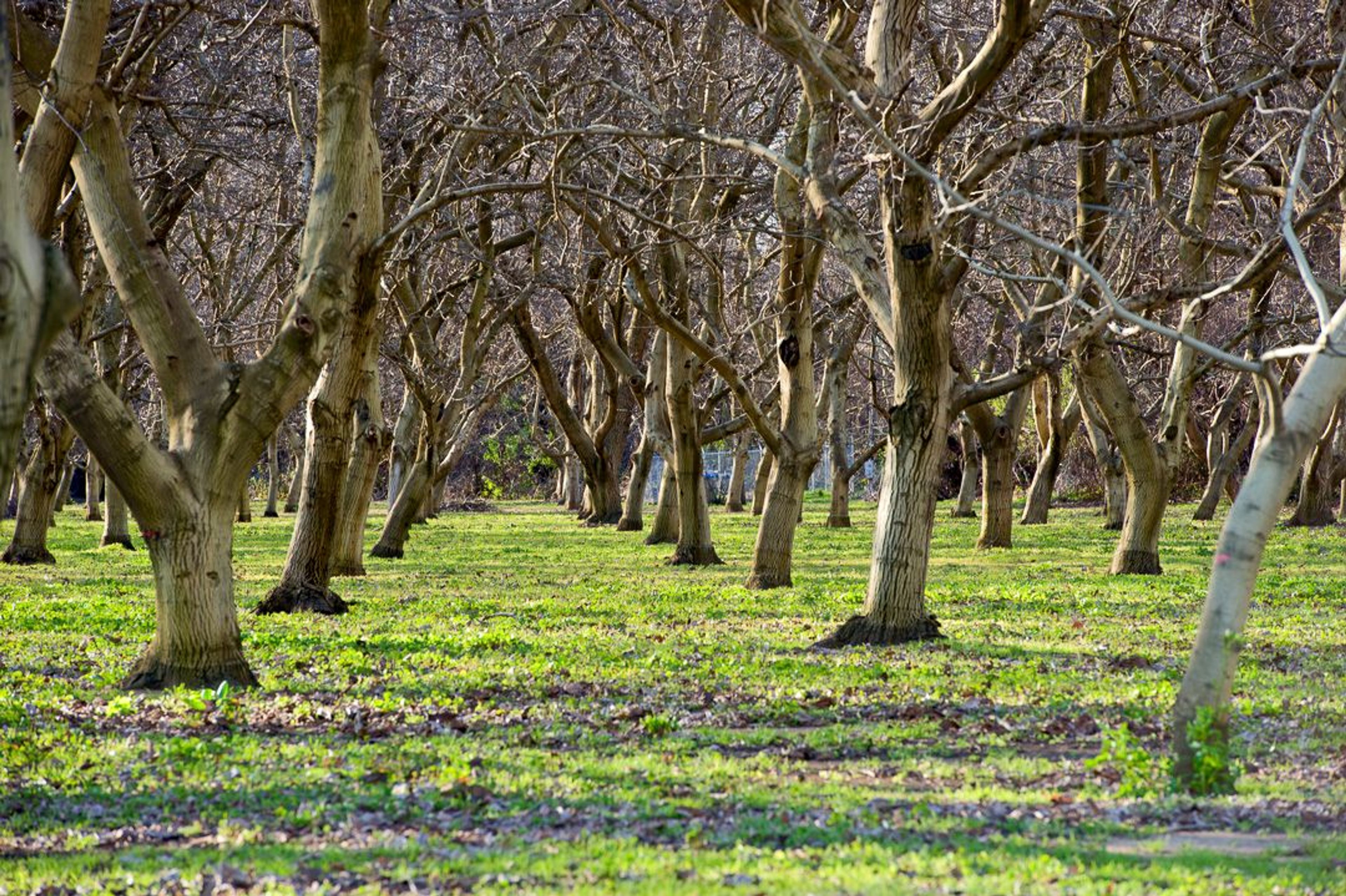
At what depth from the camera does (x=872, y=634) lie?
472 inches

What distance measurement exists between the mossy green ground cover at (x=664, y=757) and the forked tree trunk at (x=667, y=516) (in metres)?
12.5

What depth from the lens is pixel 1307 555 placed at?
23062 mm

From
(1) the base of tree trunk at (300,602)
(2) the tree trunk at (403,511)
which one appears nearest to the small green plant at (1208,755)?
(1) the base of tree trunk at (300,602)

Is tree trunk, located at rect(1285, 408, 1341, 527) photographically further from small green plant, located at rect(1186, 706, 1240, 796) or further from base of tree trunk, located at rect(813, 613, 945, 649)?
small green plant, located at rect(1186, 706, 1240, 796)

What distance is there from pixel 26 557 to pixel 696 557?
34.8 ft

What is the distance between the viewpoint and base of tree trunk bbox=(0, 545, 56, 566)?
23.0m

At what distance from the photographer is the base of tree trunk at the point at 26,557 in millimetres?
22969

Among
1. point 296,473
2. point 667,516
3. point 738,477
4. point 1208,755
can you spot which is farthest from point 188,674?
point 296,473

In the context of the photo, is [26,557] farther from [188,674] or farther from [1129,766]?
[1129,766]

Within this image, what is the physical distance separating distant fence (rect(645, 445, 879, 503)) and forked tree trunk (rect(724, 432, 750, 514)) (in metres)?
16.4

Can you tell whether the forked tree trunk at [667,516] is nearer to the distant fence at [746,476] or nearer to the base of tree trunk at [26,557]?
the base of tree trunk at [26,557]

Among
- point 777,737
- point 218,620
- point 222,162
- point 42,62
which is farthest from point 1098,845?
point 222,162

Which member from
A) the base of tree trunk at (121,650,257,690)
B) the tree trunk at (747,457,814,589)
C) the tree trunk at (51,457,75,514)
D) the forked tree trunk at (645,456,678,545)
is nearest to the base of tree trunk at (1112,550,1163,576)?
the tree trunk at (747,457,814,589)

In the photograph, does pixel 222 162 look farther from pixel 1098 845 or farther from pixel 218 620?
pixel 1098 845
